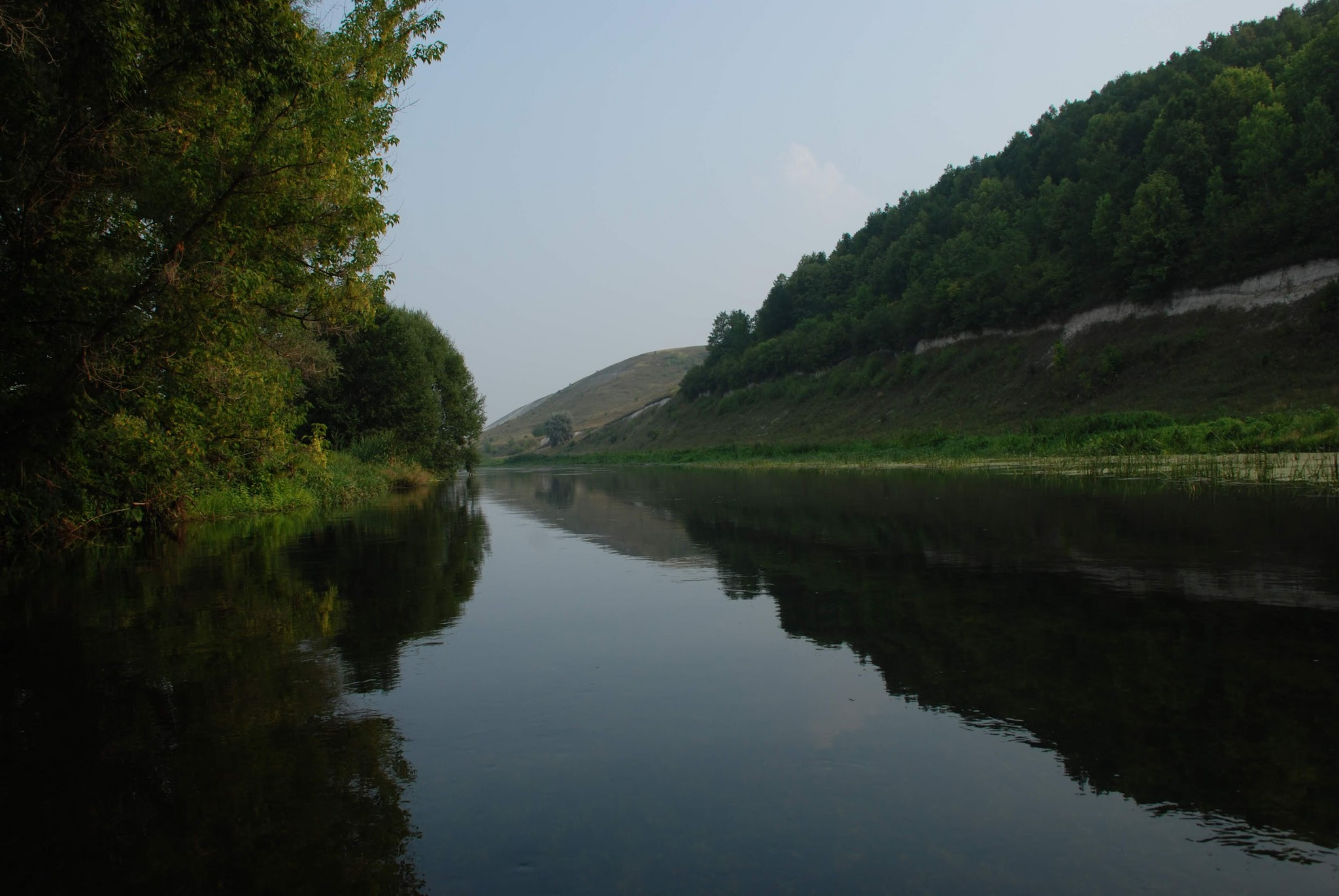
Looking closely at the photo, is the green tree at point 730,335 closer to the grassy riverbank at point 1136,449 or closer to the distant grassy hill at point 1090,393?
the distant grassy hill at point 1090,393

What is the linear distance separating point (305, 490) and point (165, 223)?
52.3 ft

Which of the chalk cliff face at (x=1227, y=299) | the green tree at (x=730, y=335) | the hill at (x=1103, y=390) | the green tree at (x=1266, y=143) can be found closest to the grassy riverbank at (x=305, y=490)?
the hill at (x=1103, y=390)

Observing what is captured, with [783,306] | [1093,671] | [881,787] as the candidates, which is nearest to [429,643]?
[881,787]

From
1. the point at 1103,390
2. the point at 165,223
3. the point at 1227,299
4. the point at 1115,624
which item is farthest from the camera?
the point at 1103,390

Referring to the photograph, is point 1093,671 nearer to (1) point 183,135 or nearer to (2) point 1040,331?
(1) point 183,135

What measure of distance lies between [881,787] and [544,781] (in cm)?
189

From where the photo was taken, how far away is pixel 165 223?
43.0 feet

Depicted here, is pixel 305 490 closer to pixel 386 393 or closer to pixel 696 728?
pixel 386 393

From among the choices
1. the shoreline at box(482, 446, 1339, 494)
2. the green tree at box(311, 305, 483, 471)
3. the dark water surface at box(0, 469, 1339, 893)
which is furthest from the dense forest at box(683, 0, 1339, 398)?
the dark water surface at box(0, 469, 1339, 893)

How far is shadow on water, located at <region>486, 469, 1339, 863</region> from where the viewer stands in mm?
4707

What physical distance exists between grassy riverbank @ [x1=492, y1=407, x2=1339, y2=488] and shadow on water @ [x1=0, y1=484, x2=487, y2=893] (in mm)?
21987

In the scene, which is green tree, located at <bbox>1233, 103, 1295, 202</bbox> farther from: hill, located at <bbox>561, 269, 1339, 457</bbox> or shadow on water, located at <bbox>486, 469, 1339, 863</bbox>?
shadow on water, located at <bbox>486, 469, 1339, 863</bbox>

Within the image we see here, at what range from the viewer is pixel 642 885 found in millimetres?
3734

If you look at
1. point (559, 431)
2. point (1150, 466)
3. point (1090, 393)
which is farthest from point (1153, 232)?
point (559, 431)
